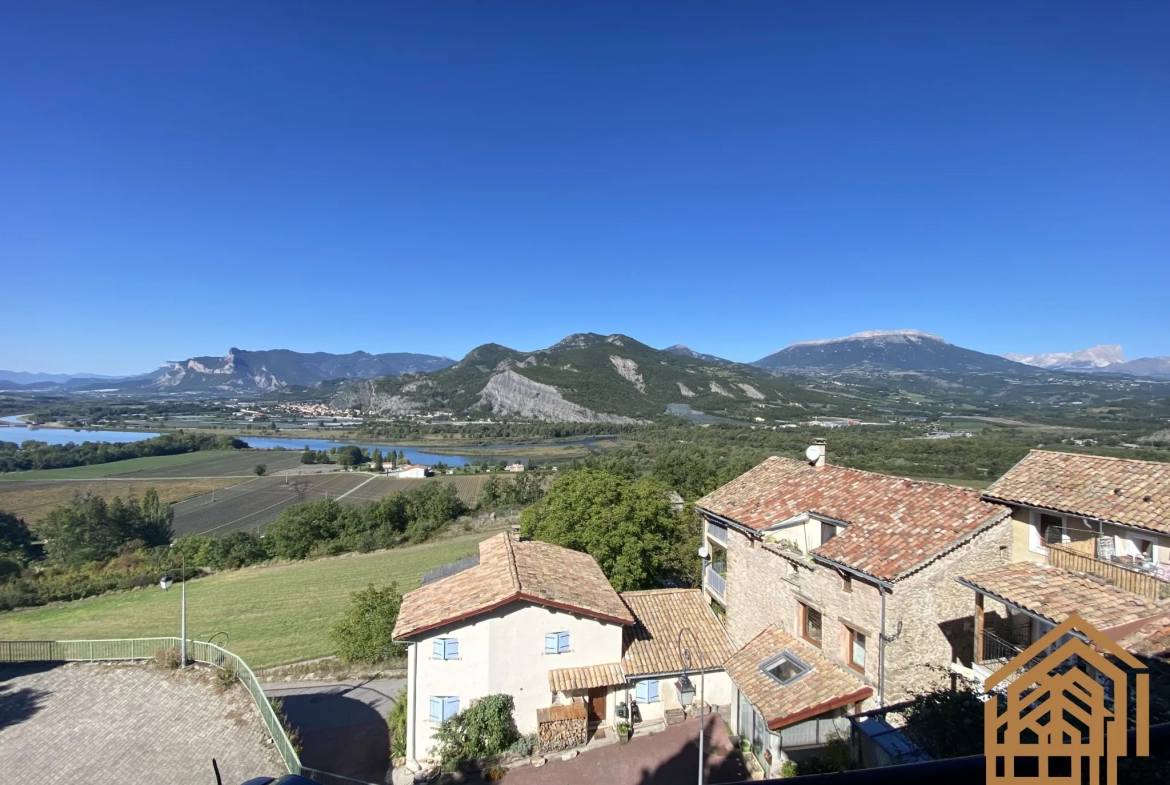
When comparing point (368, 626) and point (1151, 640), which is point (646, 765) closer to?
point (1151, 640)

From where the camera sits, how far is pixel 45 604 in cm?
3738

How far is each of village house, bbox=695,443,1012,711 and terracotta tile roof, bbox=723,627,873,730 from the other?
89 millimetres

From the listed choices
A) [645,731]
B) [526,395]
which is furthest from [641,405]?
[645,731]

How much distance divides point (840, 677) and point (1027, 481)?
6.50 m

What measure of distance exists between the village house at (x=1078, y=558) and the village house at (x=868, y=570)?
0.55m

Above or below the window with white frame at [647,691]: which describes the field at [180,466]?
below

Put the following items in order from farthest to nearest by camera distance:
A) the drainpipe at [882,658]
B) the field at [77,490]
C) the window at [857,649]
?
the field at [77,490]
the window at [857,649]
the drainpipe at [882,658]

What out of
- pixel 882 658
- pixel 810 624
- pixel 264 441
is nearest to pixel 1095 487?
pixel 882 658

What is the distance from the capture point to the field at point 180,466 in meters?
94.6

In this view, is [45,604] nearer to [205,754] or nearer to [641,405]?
[205,754]

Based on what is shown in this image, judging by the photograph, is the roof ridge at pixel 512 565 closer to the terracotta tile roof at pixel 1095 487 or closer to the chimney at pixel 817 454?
the chimney at pixel 817 454

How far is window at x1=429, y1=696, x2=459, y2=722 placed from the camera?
49.6 ft

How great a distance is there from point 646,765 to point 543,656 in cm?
380

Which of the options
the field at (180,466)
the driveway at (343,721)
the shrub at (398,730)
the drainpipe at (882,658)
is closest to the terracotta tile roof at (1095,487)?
the drainpipe at (882,658)
